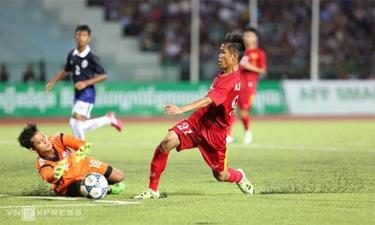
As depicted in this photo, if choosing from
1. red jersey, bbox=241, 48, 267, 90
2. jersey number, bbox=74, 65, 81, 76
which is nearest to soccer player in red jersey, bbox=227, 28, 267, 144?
red jersey, bbox=241, 48, 267, 90

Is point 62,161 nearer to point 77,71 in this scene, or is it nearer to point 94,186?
point 94,186

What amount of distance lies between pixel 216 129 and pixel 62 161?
2013 mm

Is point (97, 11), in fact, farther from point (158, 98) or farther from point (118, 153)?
point (118, 153)

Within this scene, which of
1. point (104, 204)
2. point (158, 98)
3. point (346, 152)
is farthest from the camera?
point (158, 98)

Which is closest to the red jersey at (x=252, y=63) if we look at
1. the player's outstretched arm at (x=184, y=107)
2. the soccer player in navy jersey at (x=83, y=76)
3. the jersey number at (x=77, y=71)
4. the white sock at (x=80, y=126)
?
the white sock at (x=80, y=126)

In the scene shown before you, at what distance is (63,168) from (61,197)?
50cm

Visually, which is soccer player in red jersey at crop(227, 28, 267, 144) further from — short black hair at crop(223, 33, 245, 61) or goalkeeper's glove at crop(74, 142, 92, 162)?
goalkeeper's glove at crop(74, 142, 92, 162)

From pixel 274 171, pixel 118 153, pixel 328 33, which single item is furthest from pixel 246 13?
pixel 274 171

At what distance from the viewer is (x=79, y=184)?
37.9ft

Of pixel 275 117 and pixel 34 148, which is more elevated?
pixel 34 148

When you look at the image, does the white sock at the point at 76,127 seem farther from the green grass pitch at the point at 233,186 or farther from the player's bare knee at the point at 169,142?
the player's bare knee at the point at 169,142

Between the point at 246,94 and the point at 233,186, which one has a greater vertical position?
the point at 246,94

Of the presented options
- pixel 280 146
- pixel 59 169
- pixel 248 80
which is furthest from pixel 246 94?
pixel 59 169

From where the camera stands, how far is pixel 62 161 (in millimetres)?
11547
